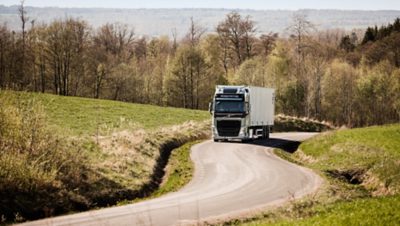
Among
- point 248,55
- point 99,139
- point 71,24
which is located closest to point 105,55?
point 71,24

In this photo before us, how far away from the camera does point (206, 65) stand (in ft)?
289

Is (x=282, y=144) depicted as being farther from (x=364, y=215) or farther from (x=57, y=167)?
(x=364, y=215)

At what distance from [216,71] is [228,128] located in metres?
46.0

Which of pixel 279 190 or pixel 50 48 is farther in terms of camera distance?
pixel 50 48

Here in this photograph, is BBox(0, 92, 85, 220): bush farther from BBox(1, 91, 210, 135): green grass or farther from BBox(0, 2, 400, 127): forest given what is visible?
BBox(0, 2, 400, 127): forest

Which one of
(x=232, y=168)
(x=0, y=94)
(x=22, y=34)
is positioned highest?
(x=22, y=34)

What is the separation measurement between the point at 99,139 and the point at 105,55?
61470 millimetres

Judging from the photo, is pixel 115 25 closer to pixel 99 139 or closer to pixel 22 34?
pixel 22 34

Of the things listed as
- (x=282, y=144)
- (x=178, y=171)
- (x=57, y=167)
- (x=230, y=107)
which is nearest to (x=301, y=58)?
(x=282, y=144)

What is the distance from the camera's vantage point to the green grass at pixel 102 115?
4581 cm

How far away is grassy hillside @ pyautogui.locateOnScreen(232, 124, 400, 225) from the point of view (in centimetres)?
1722

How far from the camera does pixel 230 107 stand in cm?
4722

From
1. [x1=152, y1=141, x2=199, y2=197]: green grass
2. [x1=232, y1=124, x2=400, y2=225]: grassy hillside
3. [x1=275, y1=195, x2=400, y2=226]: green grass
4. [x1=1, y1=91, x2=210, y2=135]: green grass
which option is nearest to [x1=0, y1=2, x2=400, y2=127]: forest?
[x1=1, y1=91, x2=210, y2=135]: green grass

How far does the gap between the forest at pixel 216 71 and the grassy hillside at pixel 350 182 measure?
45.0 meters
